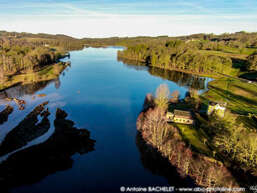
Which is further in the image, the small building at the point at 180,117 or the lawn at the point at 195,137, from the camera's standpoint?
the small building at the point at 180,117

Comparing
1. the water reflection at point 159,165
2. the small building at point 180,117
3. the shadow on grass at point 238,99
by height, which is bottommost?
the water reflection at point 159,165

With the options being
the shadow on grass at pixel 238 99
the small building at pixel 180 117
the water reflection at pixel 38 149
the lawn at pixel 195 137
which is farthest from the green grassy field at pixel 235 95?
the water reflection at pixel 38 149

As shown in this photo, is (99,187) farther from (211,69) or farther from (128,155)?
(211,69)

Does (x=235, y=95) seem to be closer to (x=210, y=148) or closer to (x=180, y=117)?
(x=180, y=117)

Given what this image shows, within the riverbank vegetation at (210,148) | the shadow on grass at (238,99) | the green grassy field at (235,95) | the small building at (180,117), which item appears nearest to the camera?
the riverbank vegetation at (210,148)

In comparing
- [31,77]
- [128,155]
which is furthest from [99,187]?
[31,77]

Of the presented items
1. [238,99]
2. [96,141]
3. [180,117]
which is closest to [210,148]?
[180,117]

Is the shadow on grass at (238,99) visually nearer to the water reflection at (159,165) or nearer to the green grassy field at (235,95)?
the green grassy field at (235,95)

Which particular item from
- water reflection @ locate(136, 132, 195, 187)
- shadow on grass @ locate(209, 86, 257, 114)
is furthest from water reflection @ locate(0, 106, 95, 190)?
shadow on grass @ locate(209, 86, 257, 114)
